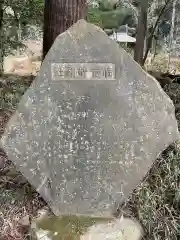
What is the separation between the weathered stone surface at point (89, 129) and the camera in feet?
8.55

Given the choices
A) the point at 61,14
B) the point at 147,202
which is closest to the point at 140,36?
the point at 61,14

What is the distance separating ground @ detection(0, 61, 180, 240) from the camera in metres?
2.77

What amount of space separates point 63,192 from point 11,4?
3.99 m

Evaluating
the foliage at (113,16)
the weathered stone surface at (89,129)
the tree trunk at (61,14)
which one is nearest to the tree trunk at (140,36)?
the tree trunk at (61,14)

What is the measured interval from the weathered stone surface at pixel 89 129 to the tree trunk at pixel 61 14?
141 cm

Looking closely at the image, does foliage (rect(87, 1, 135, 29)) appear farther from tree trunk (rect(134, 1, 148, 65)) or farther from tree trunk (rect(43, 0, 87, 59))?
tree trunk (rect(43, 0, 87, 59))

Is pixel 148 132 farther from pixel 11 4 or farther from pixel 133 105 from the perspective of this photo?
pixel 11 4

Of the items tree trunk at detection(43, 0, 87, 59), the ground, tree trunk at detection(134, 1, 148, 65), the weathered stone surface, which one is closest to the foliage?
tree trunk at detection(134, 1, 148, 65)

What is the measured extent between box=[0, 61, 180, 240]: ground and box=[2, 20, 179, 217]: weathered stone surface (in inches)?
6.5

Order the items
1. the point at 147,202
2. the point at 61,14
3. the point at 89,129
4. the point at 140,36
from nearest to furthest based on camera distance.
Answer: the point at 89,129, the point at 147,202, the point at 61,14, the point at 140,36

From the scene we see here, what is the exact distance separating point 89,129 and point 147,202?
64cm

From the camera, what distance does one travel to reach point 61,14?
402 centimetres

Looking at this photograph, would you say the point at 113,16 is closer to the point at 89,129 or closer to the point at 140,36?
the point at 140,36

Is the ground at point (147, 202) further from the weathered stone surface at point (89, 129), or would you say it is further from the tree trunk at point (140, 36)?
the tree trunk at point (140, 36)
